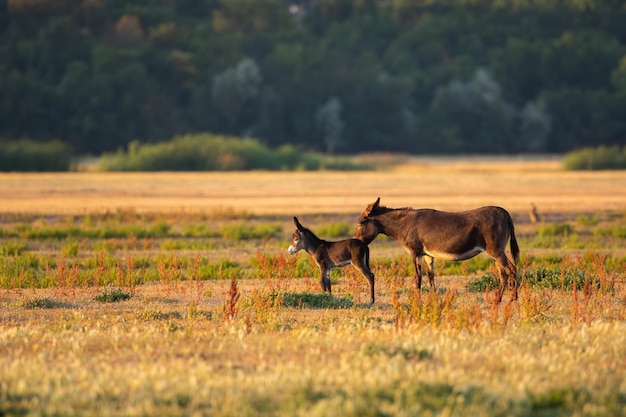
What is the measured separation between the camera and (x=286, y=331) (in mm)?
13375

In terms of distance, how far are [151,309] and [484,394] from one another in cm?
711

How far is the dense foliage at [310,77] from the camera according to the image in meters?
79.9

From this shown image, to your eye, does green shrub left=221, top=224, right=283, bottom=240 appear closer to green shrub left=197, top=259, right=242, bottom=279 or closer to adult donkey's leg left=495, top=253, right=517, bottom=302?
green shrub left=197, top=259, right=242, bottom=279

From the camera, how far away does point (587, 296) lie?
14227mm

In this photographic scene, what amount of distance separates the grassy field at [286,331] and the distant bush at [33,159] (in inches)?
1076

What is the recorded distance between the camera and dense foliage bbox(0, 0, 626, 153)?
79.9 m

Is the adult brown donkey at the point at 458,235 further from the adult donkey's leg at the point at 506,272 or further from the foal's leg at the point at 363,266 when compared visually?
the foal's leg at the point at 363,266

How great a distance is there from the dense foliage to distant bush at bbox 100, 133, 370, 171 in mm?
13220

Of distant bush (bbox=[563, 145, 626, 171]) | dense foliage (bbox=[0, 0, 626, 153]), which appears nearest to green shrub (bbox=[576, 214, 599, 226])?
distant bush (bbox=[563, 145, 626, 171])

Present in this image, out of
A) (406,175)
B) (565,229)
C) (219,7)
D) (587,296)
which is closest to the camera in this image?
(587,296)

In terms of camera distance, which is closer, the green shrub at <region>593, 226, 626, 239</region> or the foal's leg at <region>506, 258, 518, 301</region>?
the foal's leg at <region>506, 258, 518, 301</region>

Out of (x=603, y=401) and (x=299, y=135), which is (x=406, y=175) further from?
(x=603, y=401)

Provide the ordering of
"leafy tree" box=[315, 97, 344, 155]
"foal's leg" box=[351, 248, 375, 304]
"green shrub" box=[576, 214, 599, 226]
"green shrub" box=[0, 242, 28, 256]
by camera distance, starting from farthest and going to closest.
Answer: "leafy tree" box=[315, 97, 344, 155]
"green shrub" box=[576, 214, 599, 226]
"green shrub" box=[0, 242, 28, 256]
"foal's leg" box=[351, 248, 375, 304]

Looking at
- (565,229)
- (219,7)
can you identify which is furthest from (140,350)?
(219,7)
